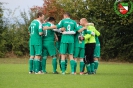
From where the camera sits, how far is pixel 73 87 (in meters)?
12.6

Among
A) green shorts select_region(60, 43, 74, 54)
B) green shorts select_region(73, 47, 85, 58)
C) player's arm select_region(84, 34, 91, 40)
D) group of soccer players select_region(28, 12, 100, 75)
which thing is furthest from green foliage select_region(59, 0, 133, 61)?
green shorts select_region(60, 43, 74, 54)

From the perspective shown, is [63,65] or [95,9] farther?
[95,9]

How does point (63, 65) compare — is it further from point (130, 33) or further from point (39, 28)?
→ point (130, 33)

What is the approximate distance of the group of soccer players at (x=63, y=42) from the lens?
18.1 metres

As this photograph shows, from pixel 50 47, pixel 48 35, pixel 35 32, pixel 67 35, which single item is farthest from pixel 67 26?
pixel 35 32

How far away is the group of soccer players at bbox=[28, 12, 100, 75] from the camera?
18141mm

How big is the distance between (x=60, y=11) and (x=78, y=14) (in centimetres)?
1216

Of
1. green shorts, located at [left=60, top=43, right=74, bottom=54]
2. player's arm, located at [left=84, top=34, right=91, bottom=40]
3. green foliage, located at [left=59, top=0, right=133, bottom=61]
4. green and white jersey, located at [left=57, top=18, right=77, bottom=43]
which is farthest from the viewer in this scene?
green foliage, located at [left=59, top=0, right=133, bottom=61]

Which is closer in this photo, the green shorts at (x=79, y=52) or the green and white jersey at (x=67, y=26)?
the green and white jersey at (x=67, y=26)

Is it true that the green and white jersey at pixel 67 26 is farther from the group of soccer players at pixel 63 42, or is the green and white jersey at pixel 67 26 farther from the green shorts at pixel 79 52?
the green shorts at pixel 79 52

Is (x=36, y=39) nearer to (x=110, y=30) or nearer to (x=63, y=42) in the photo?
(x=63, y=42)

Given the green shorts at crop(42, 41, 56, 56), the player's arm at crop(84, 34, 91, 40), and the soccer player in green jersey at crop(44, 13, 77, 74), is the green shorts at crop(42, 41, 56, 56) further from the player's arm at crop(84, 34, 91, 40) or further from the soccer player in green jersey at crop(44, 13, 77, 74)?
the player's arm at crop(84, 34, 91, 40)

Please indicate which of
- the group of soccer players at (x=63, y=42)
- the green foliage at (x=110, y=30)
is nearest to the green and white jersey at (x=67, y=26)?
the group of soccer players at (x=63, y=42)

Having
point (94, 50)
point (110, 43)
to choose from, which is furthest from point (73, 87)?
point (110, 43)
